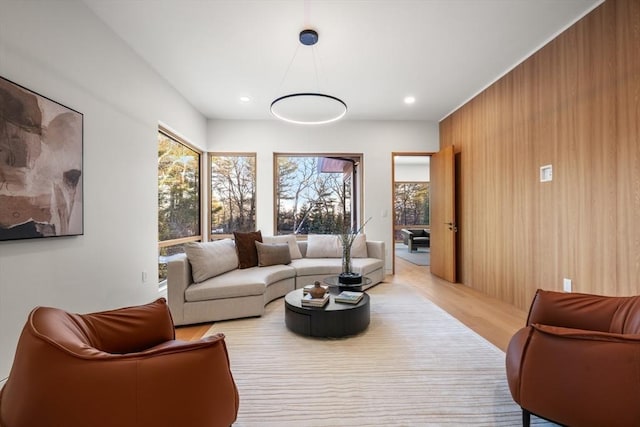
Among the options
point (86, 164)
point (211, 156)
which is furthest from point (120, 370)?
point (211, 156)

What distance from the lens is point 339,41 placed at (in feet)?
9.17

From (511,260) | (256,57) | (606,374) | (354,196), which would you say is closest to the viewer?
(606,374)

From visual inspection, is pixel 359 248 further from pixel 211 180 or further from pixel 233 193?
pixel 211 180

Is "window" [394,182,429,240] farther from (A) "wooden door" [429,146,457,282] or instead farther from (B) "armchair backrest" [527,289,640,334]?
(B) "armchair backrest" [527,289,640,334]

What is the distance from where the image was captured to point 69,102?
7.20 feet

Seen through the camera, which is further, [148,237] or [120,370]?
[148,237]

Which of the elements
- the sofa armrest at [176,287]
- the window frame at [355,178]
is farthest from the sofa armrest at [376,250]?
the sofa armrest at [176,287]

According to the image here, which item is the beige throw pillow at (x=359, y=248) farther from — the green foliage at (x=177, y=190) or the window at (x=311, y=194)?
the green foliage at (x=177, y=190)

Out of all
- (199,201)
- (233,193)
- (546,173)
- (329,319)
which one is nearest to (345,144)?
(233,193)

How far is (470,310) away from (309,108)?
9.89ft

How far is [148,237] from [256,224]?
2069mm

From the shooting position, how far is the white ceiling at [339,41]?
7.74 feet

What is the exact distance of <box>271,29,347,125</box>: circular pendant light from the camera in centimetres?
281

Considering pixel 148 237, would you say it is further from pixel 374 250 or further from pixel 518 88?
pixel 518 88
